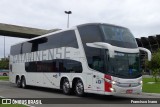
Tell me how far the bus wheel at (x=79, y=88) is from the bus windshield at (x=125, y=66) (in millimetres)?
A: 2685

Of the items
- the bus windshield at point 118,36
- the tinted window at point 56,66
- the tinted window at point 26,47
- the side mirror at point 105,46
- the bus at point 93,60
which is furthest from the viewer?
the tinted window at point 26,47

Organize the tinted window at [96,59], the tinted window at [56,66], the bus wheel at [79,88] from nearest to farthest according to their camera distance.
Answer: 1. the tinted window at [96,59]
2. the bus wheel at [79,88]
3. the tinted window at [56,66]

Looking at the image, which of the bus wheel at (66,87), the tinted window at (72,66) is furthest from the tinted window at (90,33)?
the bus wheel at (66,87)

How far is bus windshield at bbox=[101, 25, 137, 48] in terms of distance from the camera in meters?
16.6

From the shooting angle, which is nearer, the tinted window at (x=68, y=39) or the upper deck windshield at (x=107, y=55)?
the upper deck windshield at (x=107, y=55)

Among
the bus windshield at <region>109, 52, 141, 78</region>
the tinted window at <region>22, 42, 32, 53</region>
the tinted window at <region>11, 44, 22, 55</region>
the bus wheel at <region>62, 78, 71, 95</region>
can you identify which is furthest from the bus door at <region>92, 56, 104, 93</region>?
the tinted window at <region>11, 44, 22, 55</region>

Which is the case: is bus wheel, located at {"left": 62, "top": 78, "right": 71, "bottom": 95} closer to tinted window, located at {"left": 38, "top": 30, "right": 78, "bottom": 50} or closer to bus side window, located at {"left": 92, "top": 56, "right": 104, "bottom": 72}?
tinted window, located at {"left": 38, "top": 30, "right": 78, "bottom": 50}

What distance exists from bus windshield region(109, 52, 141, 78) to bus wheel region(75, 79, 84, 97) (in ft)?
8.81

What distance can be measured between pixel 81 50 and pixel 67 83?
2.69m

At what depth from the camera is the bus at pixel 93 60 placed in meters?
16.1

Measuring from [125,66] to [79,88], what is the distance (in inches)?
128

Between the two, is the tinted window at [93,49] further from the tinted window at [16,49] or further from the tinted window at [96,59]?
the tinted window at [16,49]

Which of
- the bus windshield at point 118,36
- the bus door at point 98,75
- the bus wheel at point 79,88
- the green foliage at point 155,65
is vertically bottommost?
the bus wheel at point 79,88

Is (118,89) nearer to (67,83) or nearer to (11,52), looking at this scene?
(67,83)
